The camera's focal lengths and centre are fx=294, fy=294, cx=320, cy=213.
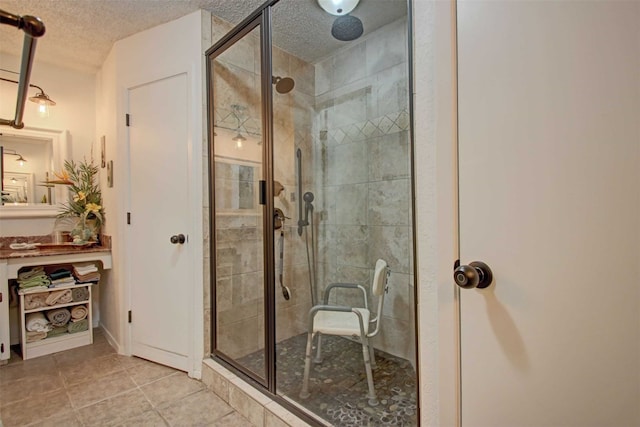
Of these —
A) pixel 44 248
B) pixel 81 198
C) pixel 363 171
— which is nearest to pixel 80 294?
pixel 44 248

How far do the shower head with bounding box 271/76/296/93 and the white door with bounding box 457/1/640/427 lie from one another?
4.05ft

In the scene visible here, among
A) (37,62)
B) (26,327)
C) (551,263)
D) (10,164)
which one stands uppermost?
(37,62)

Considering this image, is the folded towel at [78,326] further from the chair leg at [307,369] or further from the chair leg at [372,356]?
the chair leg at [372,356]

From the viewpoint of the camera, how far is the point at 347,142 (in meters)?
2.20

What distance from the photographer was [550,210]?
0.69 meters

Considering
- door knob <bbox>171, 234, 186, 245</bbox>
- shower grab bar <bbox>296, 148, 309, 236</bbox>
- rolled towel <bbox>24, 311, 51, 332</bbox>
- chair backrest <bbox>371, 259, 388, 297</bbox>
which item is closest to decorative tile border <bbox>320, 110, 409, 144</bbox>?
shower grab bar <bbox>296, 148, 309, 236</bbox>

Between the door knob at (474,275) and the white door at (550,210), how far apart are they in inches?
0.8

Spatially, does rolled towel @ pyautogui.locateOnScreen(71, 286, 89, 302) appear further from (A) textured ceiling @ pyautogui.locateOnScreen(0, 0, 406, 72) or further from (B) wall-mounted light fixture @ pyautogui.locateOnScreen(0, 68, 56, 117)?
(A) textured ceiling @ pyautogui.locateOnScreen(0, 0, 406, 72)

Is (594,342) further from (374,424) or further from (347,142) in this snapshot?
(347,142)

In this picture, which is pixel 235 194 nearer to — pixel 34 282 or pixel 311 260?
pixel 311 260

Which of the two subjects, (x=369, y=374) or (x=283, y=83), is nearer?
(x=369, y=374)

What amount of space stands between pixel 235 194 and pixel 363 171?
924mm

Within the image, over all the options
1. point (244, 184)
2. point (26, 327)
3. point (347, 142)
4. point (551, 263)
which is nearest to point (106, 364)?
point (26, 327)

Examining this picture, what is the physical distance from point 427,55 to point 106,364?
275 centimetres
